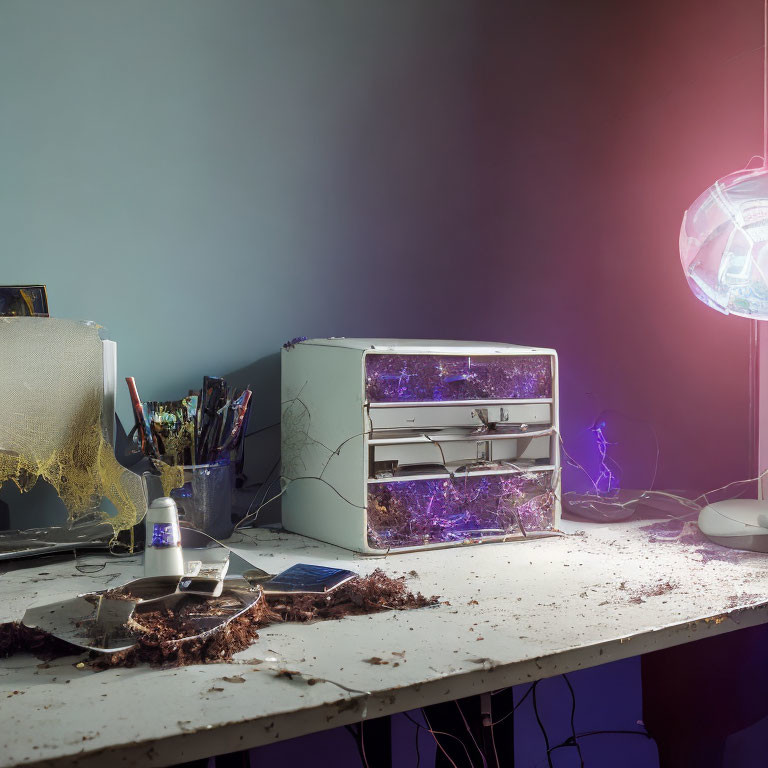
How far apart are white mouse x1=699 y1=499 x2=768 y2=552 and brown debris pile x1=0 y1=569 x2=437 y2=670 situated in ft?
1.67

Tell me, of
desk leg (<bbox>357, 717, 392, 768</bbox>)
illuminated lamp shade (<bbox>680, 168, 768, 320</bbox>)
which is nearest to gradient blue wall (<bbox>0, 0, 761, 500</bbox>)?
illuminated lamp shade (<bbox>680, 168, 768, 320</bbox>)

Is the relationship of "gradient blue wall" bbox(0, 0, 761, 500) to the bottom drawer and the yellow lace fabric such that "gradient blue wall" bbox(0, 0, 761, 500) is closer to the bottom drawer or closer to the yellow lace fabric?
the yellow lace fabric

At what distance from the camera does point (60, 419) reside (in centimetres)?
102

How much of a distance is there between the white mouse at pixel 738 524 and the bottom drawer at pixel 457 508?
9.3 inches

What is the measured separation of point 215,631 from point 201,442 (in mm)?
448

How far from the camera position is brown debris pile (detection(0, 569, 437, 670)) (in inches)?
26.8

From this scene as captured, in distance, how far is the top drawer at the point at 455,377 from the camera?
1111 millimetres

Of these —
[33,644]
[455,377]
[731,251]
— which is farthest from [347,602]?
[731,251]

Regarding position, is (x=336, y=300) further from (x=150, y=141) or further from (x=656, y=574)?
(x=656, y=574)

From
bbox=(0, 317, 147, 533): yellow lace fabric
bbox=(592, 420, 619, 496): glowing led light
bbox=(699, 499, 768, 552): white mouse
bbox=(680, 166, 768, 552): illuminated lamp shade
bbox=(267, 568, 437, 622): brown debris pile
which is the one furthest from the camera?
bbox=(592, 420, 619, 496): glowing led light

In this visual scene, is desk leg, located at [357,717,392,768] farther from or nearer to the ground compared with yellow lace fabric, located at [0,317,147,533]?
nearer to the ground

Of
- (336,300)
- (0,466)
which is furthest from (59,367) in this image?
(336,300)

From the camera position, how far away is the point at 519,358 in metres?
1.22

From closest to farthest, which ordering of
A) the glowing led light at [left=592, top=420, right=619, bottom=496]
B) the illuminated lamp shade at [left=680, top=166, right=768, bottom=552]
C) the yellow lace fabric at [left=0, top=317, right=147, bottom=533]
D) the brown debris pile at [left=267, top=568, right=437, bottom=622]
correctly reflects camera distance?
the brown debris pile at [left=267, top=568, right=437, bottom=622], the yellow lace fabric at [left=0, top=317, right=147, bottom=533], the illuminated lamp shade at [left=680, top=166, right=768, bottom=552], the glowing led light at [left=592, top=420, right=619, bottom=496]
